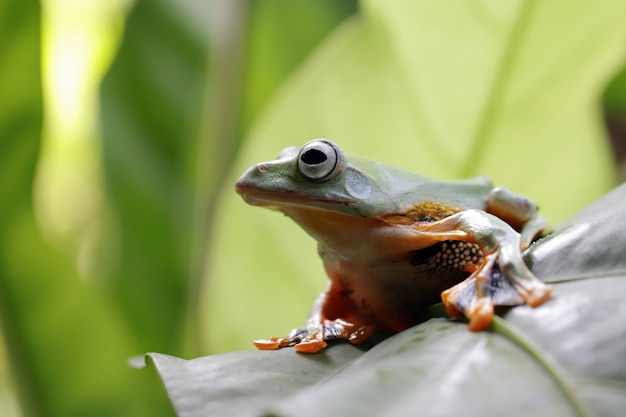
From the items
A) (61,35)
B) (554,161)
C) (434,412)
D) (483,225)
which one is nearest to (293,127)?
(554,161)

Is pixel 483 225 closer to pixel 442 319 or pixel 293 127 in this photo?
pixel 442 319

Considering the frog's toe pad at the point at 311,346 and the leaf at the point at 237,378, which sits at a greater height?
the leaf at the point at 237,378

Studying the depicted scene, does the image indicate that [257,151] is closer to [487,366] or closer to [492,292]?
[492,292]

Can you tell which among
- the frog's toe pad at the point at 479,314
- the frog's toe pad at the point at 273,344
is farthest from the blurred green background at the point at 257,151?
the frog's toe pad at the point at 479,314

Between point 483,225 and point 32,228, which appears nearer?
point 483,225

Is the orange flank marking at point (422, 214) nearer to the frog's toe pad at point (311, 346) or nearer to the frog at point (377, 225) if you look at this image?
the frog at point (377, 225)

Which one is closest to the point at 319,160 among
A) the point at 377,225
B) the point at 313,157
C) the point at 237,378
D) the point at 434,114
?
the point at 313,157

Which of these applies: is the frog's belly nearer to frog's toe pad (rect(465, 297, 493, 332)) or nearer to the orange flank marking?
the orange flank marking
